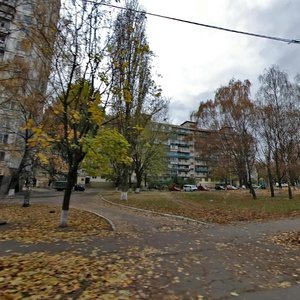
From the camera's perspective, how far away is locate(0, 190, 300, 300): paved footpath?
4.99 m

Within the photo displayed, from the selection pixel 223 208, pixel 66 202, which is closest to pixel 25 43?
pixel 66 202

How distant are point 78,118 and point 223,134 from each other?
22.0 meters

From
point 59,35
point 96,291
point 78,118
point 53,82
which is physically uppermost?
point 59,35

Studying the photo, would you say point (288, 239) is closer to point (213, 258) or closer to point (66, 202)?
point (213, 258)

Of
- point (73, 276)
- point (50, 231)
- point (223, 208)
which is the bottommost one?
point (73, 276)

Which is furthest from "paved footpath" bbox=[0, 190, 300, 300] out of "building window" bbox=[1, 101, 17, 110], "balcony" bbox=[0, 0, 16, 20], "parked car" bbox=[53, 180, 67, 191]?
"parked car" bbox=[53, 180, 67, 191]

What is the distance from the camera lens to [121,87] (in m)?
12.5

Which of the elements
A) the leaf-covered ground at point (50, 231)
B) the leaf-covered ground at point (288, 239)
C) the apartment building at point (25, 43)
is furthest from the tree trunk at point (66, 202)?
the leaf-covered ground at point (288, 239)

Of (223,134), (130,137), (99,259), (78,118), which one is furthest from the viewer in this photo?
(223,134)

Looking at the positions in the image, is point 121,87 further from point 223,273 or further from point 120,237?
point 223,273

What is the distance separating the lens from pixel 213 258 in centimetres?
703

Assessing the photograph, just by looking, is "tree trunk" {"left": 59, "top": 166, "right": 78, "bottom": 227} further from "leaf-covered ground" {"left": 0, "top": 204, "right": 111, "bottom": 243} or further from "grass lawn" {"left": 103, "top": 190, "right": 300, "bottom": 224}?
"grass lawn" {"left": 103, "top": 190, "right": 300, "bottom": 224}

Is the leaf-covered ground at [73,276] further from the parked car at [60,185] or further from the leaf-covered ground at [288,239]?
the parked car at [60,185]

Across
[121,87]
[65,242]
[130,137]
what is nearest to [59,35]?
[121,87]
